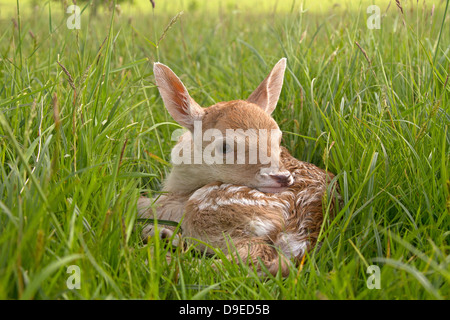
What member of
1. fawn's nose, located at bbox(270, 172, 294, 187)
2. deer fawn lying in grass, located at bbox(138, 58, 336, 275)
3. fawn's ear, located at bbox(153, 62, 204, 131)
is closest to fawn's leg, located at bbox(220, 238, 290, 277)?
deer fawn lying in grass, located at bbox(138, 58, 336, 275)

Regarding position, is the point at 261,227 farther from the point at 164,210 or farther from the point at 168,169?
the point at 168,169

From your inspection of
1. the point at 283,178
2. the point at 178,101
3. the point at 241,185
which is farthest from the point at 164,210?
the point at 283,178

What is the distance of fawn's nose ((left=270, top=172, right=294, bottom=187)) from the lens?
3041mm

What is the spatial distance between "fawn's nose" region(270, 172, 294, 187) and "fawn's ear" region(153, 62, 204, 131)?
2.67ft

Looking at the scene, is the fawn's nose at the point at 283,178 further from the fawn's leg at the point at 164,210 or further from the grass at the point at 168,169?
the fawn's leg at the point at 164,210

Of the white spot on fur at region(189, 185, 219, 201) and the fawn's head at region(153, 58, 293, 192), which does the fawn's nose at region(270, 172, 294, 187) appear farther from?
the white spot on fur at region(189, 185, 219, 201)

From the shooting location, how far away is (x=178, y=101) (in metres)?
3.61

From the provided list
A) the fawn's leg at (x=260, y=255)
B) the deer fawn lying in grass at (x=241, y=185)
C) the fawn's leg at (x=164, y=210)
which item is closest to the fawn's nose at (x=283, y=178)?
the deer fawn lying in grass at (x=241, y=185)

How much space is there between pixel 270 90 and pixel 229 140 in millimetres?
748

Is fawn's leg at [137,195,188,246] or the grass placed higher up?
the grass

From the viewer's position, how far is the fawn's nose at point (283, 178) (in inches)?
120

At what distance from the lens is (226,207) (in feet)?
9.90
